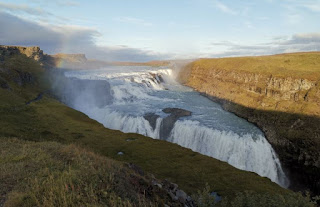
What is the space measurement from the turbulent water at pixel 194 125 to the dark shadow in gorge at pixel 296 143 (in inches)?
76.3

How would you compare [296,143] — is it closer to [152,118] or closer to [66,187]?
[152,118]

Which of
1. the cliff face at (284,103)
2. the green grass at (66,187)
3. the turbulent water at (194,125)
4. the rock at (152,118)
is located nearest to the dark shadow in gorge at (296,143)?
the cliff face at (284,103)

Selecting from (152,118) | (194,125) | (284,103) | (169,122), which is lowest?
(169,122)

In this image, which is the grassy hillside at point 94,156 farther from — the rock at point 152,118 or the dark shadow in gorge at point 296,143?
the dark shadow in gorge at point 296,143

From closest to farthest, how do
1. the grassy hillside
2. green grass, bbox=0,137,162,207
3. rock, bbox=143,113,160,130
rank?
green grass, bbox=0,137,162,207 → the grassy hillside → rock, bbox=143,113,160,130

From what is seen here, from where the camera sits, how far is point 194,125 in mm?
47906

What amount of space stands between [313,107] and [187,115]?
97.2 ft

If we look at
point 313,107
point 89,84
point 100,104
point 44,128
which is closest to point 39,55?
point 89,84

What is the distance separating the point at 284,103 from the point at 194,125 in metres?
27.3

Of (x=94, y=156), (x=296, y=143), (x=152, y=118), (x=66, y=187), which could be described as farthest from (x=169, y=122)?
(x=66, y=187)

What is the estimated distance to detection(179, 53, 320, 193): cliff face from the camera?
4097 cm

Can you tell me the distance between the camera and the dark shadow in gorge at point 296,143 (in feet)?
127

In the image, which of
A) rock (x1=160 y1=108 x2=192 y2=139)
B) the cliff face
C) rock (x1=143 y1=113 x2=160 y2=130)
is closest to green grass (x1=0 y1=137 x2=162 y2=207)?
rock (x1=160 y1=108 x2=192 y2=139)

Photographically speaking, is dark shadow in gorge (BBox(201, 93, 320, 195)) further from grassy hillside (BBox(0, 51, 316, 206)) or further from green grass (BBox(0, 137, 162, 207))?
green grass (BBox(0, 137, 162, 207))
